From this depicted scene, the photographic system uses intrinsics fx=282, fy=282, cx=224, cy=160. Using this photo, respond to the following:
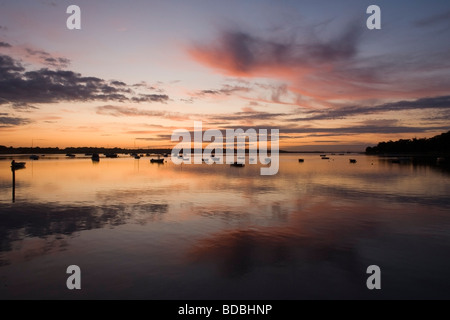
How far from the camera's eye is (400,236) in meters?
17.2

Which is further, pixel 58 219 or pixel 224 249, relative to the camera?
pixel 58 219

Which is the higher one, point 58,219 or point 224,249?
point 58,219

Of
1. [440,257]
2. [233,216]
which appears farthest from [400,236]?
[233,216]

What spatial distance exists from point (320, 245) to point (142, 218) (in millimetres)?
13202

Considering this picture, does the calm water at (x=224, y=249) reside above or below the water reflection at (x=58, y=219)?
below

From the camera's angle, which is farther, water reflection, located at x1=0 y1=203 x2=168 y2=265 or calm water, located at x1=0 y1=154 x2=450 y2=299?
water reflection, located at x1=0 y1=203 x2=168 y2=265

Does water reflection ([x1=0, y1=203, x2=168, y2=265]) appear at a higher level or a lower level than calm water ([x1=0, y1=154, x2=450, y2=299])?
higher

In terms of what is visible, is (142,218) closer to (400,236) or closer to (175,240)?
(175,240)

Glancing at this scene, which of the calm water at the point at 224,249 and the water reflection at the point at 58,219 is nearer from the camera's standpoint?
the calm water at the point at 224,249
